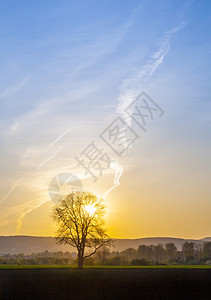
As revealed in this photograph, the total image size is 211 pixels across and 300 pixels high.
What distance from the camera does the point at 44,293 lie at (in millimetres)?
29828

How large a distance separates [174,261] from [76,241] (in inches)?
2744

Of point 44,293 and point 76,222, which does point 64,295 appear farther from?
point 76,222

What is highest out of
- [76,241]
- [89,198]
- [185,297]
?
[89,198]

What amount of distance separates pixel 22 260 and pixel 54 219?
126 ft

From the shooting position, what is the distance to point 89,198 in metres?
89.1

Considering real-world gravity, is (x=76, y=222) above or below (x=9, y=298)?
above

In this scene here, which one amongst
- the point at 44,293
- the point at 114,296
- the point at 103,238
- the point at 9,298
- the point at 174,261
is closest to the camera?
the point at 9,298

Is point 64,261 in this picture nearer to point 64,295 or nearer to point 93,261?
point 93,261

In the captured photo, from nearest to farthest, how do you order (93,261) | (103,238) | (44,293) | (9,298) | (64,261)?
(9,298) < (44,293) < (103,238) < (93,261) < (64,261)

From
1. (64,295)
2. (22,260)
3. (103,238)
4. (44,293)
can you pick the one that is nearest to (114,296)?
(64,295)

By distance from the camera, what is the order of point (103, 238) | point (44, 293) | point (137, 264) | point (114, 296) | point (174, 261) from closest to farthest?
point (114, 296) < point (44, 293) < point (103, 238) < point (137, 264) < point (174, 261)

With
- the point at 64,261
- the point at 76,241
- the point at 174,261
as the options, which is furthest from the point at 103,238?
the point at 174,261

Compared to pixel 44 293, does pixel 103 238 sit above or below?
above

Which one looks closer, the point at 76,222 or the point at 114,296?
the point at 114,296
